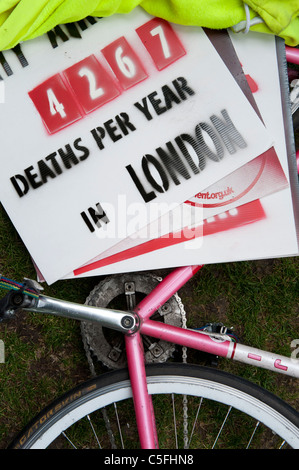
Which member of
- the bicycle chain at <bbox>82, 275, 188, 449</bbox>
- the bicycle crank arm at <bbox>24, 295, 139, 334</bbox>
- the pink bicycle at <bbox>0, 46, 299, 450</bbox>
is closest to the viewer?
the bicycle crank arm at <bbox>24, 295, 139, 334</bbox>

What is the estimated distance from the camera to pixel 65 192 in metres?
Result: 1.00

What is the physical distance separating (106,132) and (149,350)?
18.1 inches

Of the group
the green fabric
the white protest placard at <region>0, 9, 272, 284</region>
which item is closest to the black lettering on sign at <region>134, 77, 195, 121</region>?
the white protest placard at <region>0, 9, 272, 284</region>

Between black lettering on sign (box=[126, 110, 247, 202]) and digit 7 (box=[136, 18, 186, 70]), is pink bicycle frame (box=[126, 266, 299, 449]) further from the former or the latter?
digit 7 (box=[136, 18, 186, 70])

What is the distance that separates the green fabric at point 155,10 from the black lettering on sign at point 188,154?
18 cm

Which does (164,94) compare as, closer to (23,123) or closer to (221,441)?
(23,123)

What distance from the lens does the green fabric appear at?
0.92 metres

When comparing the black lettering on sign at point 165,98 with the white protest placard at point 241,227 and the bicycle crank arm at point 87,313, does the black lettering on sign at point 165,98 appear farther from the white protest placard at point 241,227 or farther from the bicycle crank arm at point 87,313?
the bicycle crank arm at point 87,313

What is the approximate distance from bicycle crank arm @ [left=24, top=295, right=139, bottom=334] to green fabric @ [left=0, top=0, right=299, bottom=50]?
555 millimetres

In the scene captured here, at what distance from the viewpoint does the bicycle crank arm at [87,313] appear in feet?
2.25

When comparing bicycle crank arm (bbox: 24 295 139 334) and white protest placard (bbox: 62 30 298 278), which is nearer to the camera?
bicycle crank arm (bbox: 24 295 139 334)

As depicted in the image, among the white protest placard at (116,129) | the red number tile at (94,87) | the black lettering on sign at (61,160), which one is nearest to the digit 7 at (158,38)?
the white protest placard at (116,129)

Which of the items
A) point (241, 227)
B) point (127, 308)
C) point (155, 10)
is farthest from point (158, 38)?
point (127, 308)

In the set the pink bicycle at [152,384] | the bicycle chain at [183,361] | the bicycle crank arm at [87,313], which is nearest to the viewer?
the bicycle crank arm at [87,313]
